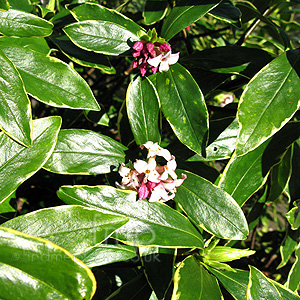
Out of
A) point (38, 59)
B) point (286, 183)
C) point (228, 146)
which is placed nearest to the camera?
point (38, 59)

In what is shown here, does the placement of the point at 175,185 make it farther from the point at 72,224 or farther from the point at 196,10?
the point at 196,10

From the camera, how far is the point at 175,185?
0.77 meters

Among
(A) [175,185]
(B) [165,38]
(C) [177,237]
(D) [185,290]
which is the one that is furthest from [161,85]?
(D) [185,290]

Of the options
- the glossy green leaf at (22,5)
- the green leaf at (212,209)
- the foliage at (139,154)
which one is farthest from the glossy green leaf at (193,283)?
the glossy green leaf at (22,5)

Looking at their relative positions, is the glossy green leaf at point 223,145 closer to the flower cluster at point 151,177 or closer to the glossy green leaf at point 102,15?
the flower cluster at point 151,177

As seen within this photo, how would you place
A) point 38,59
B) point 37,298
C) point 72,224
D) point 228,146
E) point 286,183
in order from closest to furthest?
point 37,298, point 72,224, point 38,59, point 228,146, point 286,183

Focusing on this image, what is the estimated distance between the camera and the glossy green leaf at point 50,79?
0.74 m

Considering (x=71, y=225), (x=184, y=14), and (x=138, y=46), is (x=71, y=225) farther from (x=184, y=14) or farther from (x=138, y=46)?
(x=184, y=14)

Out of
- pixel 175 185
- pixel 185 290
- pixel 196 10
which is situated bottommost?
pixel 185 290

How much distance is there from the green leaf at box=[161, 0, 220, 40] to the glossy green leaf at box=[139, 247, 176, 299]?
55cm

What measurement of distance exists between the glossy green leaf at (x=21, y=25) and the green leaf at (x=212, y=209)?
20.3 inches

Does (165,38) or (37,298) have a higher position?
(165,38)

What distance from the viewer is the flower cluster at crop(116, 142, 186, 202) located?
741 mm

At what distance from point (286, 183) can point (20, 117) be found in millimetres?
779
